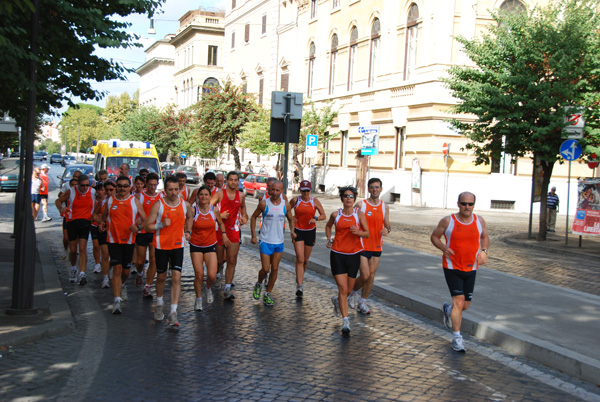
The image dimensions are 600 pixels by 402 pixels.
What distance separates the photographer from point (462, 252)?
734cm

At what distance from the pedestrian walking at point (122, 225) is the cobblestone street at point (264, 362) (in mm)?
615

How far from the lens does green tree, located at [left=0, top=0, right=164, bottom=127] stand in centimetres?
802

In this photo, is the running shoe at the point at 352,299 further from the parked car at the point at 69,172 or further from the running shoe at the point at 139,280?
the parked car at the point at 69,172

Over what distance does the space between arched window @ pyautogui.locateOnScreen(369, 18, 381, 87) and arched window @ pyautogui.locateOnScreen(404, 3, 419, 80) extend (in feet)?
9.52

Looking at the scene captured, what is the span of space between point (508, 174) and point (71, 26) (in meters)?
25.8

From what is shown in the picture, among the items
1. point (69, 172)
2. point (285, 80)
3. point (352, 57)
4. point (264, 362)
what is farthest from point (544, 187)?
point (285, 80)

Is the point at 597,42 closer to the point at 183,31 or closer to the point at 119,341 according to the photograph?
the point at 119,341

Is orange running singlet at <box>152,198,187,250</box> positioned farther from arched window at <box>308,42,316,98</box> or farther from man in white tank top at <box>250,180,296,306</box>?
arched window at <box>308,42,316,98</box>

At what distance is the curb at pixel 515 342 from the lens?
6.47 m

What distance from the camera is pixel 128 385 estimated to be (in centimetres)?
567

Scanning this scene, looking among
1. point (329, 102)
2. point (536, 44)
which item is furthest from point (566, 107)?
point (329, 102)

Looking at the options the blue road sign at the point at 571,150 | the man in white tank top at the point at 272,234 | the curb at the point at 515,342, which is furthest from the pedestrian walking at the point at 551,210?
the man in white tank top at the point at 272,234

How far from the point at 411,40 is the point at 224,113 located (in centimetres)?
1901

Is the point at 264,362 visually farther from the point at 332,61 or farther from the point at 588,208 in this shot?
the point at 332,61
